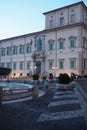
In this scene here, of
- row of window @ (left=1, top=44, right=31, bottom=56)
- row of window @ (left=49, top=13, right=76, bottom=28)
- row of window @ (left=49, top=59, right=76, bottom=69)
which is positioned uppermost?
row of window @ (left=49, top=13, right=76, bottom=28)

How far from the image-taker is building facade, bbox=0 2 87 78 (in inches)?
1405

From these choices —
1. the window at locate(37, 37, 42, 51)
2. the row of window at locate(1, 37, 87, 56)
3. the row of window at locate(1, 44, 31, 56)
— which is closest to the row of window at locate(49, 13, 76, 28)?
the row of window at locate(1, 37, 87, 56)

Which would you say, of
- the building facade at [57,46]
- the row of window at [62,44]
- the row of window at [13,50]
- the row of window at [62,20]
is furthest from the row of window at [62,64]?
the row of window at [62,20]

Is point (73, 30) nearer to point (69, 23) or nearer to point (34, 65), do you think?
point (69, 23)

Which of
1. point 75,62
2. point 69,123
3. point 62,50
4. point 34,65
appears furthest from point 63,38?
point 69,123

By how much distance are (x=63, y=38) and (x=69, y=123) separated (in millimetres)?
32316

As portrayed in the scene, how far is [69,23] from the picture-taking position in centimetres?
3747

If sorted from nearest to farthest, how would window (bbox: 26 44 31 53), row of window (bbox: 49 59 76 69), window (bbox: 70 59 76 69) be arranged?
1. window (bbox: 70 59 76 69)
2. row of window (bbox: 49 59 76 69)
3. window (bbox: 26 44 31 53)

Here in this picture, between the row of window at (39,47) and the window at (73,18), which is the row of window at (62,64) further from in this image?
the window at (73,18)

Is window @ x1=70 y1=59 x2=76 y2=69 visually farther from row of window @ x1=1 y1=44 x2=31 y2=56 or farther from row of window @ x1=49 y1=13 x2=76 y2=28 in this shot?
row of window @ x1=1 y1=44 x2=31 y2=56

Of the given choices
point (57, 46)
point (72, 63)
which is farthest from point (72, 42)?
point (72, 63)

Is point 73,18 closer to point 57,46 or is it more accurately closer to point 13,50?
point 57,46

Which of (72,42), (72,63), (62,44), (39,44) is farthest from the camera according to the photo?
(39,44)

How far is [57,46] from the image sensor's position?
38469mm
